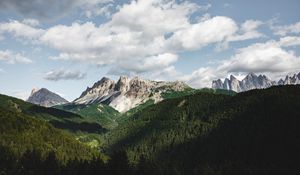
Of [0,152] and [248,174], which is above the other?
[0,152]

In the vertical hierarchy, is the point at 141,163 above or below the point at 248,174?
above

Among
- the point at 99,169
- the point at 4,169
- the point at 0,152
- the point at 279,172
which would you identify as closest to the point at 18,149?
the point at 0,152

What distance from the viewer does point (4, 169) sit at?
127688 mm

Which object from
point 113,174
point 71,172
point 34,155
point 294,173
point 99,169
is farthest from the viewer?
point 294,173

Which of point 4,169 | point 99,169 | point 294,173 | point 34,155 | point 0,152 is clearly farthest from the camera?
point 294,173

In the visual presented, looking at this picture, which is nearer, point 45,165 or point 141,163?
point 141,163

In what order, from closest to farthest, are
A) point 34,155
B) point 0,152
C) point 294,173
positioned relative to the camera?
point 34,155 → point 0,152 → point 294,173

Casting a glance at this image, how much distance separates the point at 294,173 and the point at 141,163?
11934 cm

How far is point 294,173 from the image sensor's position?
643 ft

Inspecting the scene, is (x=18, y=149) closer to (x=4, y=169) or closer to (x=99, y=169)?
(x=4, y=169)

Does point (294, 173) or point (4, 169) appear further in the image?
point (294, 173)

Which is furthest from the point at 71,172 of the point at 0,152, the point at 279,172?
the point at 279,172

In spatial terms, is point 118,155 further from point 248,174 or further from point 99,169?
point 248,174

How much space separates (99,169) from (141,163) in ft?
38.1
